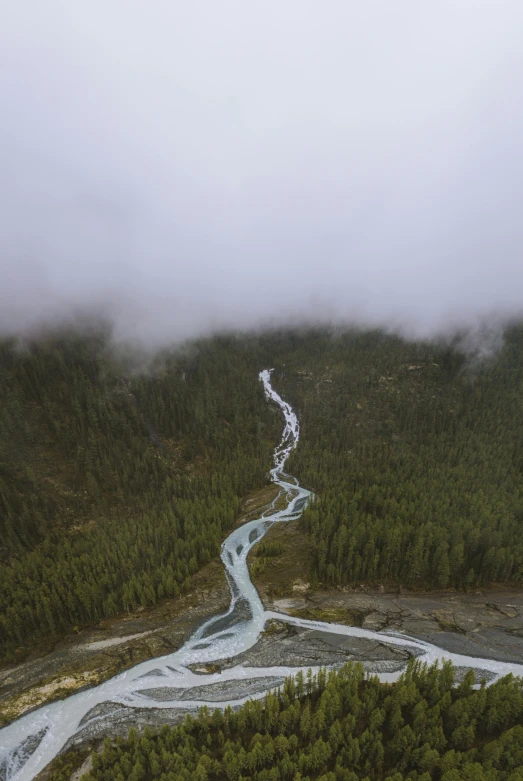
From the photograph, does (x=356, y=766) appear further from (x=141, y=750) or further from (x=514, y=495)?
(x=514, y=495)

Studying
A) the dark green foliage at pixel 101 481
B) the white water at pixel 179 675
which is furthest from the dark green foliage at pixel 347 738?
the dark green foliage at pixel 101 481

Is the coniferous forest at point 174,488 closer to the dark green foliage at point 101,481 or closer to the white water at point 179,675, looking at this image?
the dark green foliage at point 101,481

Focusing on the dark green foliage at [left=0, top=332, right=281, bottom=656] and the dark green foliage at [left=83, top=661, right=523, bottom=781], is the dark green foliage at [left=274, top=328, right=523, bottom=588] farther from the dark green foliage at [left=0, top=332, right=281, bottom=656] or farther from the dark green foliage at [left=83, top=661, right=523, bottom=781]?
the dark green foliage at [left=0, top=332, right=281, bottom=656]

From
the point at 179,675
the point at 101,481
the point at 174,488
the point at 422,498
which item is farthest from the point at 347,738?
the point at 101,481

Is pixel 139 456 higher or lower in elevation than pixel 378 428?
higher

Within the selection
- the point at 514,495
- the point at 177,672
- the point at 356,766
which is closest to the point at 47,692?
the point at 177,672

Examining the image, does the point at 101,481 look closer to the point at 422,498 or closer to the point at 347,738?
the point at 347,738
